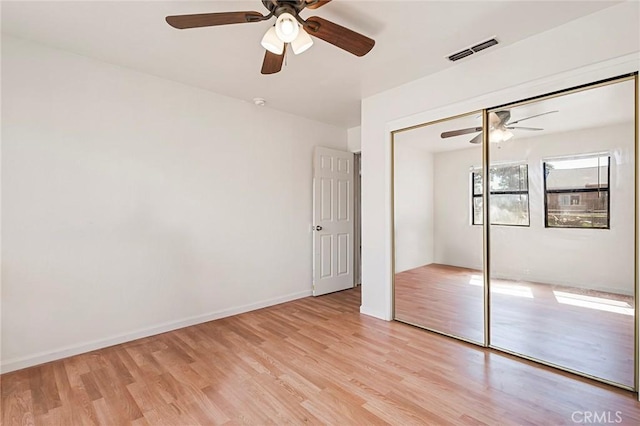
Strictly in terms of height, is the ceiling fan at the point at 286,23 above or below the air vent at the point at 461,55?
below

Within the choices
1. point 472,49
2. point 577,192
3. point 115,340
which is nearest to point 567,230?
point 577,192

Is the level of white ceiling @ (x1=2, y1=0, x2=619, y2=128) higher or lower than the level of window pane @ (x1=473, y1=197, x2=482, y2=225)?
higher

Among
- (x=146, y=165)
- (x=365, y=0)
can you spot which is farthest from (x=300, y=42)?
(x=146, y=165)

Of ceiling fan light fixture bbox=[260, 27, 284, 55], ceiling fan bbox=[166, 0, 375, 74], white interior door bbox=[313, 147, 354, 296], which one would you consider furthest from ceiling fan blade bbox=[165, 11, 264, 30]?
white interior door bbox=[313, 147, 354, 296]

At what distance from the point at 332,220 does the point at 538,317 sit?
2764 millimetres

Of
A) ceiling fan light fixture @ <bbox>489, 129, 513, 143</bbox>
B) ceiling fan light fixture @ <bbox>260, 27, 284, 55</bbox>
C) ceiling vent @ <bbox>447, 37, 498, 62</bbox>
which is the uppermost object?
ceiling vent @ <bbox>447, 37, 498, 62</bbox>

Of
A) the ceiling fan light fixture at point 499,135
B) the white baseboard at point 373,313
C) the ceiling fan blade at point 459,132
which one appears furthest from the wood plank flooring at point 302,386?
the ceiling fan blade at point 459,132

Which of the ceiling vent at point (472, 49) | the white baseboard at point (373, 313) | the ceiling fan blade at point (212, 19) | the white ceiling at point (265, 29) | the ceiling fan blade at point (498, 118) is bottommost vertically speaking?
the white baseboard at point (373, 313)

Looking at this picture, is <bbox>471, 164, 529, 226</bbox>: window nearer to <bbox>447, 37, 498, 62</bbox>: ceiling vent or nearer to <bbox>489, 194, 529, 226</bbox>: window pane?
<bbox>489, 194, 529, 226</bbox>: window pane

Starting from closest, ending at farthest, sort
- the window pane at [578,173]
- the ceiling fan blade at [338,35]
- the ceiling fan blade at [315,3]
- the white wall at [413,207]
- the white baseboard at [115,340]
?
the ceiling fan blade at [315,3] < the ceiling fan blade at [338,35] < the window pane at [578,173] < the white baseboard at [115,340] < the white wall at [413,207]

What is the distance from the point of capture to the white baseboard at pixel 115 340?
2.36m

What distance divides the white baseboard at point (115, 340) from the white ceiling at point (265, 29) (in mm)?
A: 2589

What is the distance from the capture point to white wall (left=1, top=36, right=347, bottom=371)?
2.39m

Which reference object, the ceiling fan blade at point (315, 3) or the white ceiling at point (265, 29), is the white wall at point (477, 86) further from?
the ceiling fan blade at point (315, 3)
